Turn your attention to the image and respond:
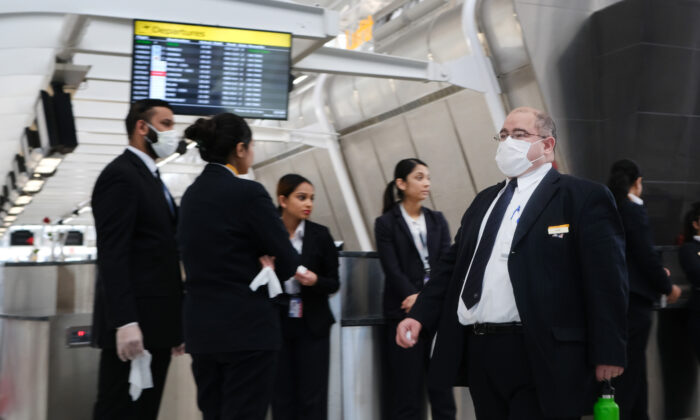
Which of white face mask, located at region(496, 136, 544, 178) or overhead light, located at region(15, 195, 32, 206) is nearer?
white face mask, located at region(496, 136, 544, 178)

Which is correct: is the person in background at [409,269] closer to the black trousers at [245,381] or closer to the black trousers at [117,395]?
the black trousers at [245,381]

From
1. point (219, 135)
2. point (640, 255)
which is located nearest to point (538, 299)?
point (219, 135)

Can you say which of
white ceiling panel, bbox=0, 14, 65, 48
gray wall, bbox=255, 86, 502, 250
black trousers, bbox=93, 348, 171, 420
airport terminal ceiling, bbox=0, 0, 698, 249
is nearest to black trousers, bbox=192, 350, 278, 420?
black trousers, bbox=93, 348, 171, 420

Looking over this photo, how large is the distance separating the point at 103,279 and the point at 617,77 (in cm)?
888

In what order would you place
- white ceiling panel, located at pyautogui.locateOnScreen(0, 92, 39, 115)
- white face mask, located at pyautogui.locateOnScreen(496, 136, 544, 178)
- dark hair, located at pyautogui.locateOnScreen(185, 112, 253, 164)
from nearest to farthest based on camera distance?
white face mask, located at pyautogui.locateOnScreen(496, 136, 544, 178) → dark hair, located at pyautogui.locateOnScreen(185, 112, 253, 164) → white ceiling panel, located at pyautogui.locateOnScreen(0, 92, 39, 115)

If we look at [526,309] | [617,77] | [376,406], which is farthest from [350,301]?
[617,77]

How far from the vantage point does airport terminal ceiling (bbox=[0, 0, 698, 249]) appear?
784cm

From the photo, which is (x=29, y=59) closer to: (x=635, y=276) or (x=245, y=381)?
(x=245, y=381)

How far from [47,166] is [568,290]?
10.4 metres

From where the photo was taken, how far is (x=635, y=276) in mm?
5109

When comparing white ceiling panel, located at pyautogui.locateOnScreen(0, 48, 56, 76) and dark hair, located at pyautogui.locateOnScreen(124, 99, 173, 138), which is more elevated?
white ceiling panel, located at pyautogui.locateOnScreen(0, 48, 56, 76)

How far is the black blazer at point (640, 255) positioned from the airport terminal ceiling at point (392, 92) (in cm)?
408

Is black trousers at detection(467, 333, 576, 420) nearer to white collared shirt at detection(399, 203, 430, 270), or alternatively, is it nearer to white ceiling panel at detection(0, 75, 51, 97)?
white collared shirt at detection(399, 203, 430, 270)

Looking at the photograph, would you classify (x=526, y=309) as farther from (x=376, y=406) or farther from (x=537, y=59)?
(x=537, y=59)
